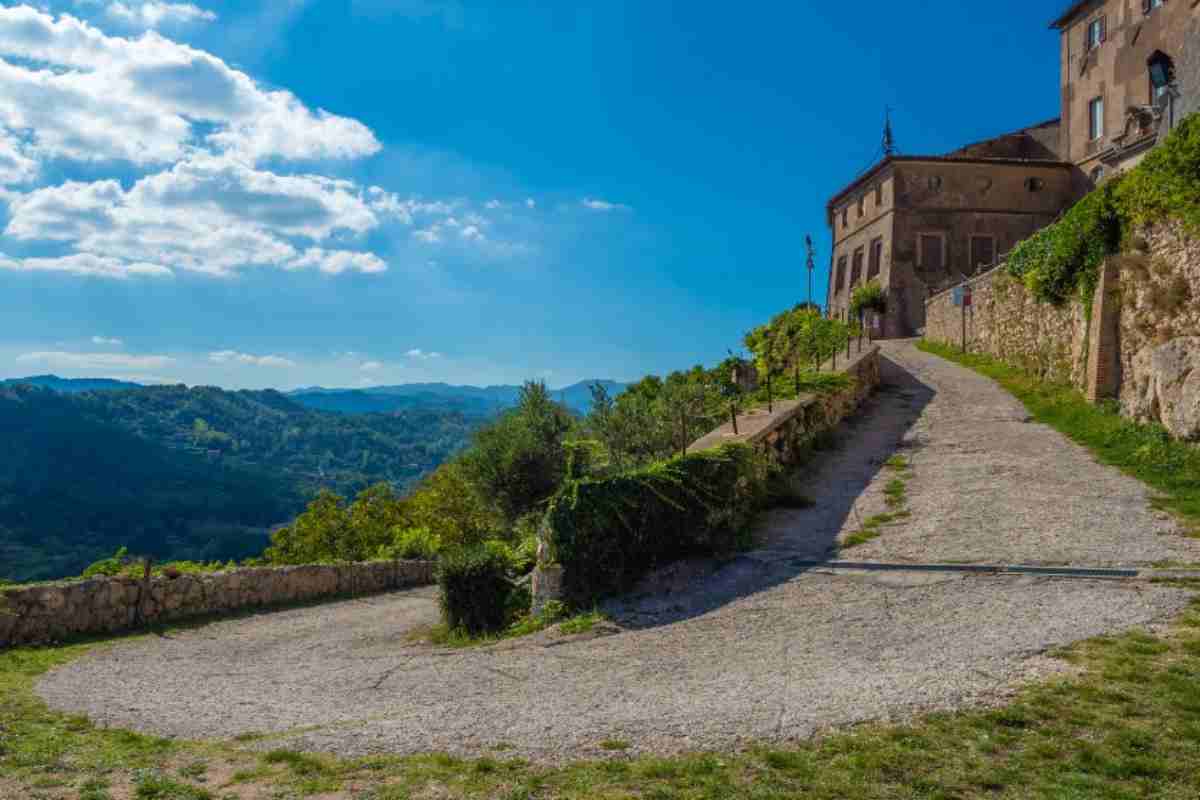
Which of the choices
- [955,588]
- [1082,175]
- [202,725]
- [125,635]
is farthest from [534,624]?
[1082,175]

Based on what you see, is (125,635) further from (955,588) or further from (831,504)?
(955,588)

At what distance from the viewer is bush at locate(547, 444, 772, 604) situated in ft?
28.7

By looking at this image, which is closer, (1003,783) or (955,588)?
(1003,783)

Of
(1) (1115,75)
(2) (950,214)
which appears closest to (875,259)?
(2) (950,214)

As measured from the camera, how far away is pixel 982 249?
4178 cm

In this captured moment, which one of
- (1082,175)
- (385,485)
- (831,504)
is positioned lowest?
(385,485)

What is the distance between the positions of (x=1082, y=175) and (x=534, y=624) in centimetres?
4334

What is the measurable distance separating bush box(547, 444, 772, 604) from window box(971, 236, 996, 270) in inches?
1491

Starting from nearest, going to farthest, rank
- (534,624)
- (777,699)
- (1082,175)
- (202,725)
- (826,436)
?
(777,699), (202,725), (534,624), (826,436), (1082,175)

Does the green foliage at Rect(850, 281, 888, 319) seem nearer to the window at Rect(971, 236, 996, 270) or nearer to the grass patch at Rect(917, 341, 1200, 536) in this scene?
the window at Rect(971, 236, 996, 270)

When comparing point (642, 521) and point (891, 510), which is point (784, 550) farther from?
point (891, 510)

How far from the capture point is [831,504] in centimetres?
1128

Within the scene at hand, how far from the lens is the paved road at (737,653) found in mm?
5113

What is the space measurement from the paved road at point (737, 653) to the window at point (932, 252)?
3275cm
